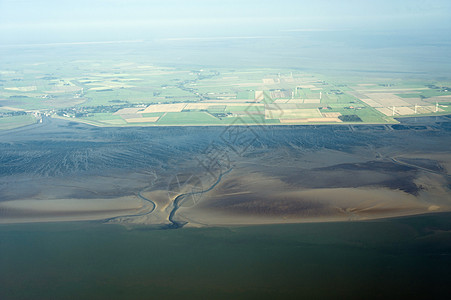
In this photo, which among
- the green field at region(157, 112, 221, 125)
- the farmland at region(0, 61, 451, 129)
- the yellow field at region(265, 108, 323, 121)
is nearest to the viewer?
the green field at region(157, 112, 221, 125)

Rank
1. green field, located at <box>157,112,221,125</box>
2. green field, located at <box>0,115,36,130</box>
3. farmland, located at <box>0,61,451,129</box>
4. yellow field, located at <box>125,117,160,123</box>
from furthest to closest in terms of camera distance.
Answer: farmland, located at <box>0,61,451,129</box> < yellow field, located at <box>125,117,160,123</box> < green field, located at <box>0,115,36,130</box> < green field, located at <box>157,112,221,125</box>

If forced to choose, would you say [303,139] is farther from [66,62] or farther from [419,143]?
[66,62]

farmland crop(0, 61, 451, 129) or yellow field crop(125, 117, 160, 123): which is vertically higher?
farmland crop(0, 61, 451, 129)

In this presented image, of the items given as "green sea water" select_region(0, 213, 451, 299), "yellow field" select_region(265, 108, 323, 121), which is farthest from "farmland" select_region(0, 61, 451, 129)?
"green sea water" select_region(0, 213, 451, 299)

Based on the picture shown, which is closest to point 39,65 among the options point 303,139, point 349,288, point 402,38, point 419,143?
point 303,139

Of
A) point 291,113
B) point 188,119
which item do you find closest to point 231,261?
point 188,119

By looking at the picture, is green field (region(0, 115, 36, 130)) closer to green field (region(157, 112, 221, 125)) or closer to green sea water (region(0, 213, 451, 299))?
green field (region(157, 112, 221, 125))
